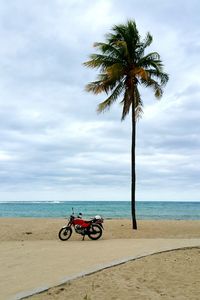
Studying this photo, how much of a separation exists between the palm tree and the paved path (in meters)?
7.75

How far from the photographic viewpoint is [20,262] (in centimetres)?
1080

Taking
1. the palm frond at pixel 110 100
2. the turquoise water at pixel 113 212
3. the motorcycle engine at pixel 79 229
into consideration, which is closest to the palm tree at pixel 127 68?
the palm frond at pixel 110 100

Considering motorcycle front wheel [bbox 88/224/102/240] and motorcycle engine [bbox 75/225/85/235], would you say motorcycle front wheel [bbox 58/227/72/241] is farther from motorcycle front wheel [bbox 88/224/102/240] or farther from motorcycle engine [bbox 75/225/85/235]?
motorcycle front wheel [bbox 88/224/102/240]

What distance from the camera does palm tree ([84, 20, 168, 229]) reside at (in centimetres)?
2103

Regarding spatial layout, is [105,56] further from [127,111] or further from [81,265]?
[81,265]

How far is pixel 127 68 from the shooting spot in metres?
21.3

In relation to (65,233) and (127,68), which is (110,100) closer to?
(127,68)

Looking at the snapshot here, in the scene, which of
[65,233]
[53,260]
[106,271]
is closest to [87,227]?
[65,233]

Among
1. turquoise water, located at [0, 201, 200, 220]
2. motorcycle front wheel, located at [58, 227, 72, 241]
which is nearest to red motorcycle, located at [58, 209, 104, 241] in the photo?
motorcycle front wheel, located at [58, 227, 72, 241]

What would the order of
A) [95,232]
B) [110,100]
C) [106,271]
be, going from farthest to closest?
[110,100]
[95,232]
[106,271]

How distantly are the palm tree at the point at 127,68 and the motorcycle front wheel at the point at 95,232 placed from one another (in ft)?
15.7

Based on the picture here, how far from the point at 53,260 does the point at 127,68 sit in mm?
12251

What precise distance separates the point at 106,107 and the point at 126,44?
3.22 metres

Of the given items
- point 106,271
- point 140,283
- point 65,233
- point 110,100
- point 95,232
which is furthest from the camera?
point 110,100
